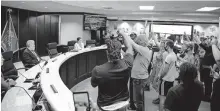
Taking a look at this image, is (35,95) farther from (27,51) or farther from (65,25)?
(65,25)

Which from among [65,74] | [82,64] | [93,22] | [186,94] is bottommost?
[65,74]

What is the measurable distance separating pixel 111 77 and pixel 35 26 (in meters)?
10.4

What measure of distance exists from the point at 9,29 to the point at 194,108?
353 inches

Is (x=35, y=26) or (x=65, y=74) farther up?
(x=35, y=26)

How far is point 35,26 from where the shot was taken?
11617mm

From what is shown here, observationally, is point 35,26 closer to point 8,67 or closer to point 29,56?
point 29,56

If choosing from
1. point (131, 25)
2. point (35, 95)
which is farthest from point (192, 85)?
point (131, 25)

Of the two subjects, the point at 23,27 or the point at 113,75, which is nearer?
the point at 113,75

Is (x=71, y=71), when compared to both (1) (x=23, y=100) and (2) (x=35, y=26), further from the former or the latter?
(2) (x=35, y=26)

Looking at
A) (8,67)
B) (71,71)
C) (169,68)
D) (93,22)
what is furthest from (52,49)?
(93,22)

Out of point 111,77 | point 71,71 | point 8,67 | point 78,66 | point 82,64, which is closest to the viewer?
point 111,77

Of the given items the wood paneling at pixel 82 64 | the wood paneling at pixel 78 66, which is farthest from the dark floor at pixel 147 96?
the wood paneling at pixel 82 64

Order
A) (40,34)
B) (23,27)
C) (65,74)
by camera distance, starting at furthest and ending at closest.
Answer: (40,34), (23,27), (65,74)

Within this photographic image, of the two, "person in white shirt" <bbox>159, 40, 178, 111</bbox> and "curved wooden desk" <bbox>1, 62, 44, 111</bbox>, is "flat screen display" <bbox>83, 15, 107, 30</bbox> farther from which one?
"curved wooden desk" <bbox>1, 62, 44, 111</bbox>
